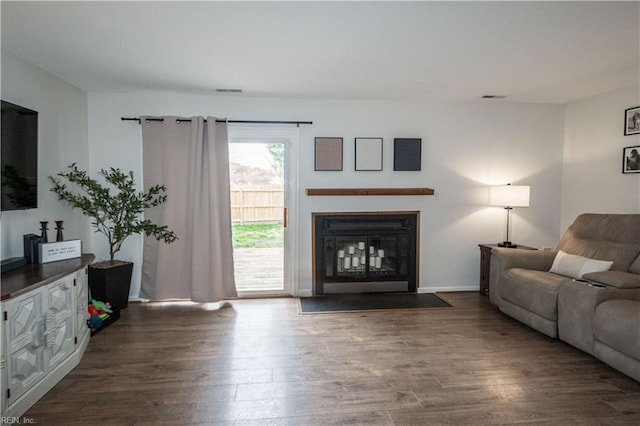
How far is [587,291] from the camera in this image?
2830 millimetres

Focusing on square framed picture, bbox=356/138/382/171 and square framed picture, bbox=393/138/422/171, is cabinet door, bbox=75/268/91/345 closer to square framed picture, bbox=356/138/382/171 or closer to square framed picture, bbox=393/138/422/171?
square framed picture, bbox=356/138/382/171

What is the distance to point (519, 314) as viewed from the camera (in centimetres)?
350

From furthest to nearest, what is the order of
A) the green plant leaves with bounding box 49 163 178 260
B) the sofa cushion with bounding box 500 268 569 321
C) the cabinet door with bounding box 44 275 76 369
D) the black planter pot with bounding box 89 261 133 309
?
the black planter pot with bounding box 89 261 133 309 < the green plant leaves with bounding box 49 163 178 260 < the sofa cushion with bounding box 500 268 569 321 < the cabinet door with bounding box 44 275 76 369

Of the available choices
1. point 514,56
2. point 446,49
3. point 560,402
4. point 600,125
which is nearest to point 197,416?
point 560,402

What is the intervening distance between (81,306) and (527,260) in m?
4.00

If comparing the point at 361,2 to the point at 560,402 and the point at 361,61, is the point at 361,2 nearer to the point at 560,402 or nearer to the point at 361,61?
the point at 361,61

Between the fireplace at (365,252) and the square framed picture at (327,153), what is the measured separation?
0.57 metres

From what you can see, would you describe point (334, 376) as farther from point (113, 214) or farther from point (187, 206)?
point (113, 214)

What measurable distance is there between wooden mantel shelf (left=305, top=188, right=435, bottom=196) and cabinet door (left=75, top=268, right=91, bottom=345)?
7.67ft

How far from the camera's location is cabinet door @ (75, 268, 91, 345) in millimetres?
2746

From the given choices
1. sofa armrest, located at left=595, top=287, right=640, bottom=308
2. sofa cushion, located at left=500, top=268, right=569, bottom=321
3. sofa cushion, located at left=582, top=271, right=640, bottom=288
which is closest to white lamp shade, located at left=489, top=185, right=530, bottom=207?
sofa cushion, located at left=500, top=268, right=569, bottom=321

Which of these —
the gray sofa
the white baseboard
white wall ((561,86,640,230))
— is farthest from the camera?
the white baseboard

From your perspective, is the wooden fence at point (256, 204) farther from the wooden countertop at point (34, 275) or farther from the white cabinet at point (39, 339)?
the white cabinet at point (39, 339)

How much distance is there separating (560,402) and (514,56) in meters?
2.48
